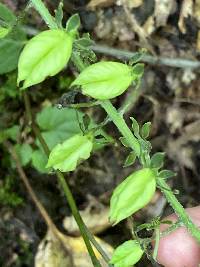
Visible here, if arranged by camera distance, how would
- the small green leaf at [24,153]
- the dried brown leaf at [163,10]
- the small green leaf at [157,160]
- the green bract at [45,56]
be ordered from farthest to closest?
the dried brown leaf at [163,10]
the small green leaf at [24,153]
the small green leaf at [157,160]
the green bract at [45,56]

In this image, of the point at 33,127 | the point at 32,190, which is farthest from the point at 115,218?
the point at 32,190

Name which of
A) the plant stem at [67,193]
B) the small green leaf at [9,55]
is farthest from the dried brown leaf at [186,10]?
the small green leaf at [9,55]

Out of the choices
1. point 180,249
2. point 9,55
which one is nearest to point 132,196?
point 180,249

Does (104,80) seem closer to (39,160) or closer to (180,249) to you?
(180,249)

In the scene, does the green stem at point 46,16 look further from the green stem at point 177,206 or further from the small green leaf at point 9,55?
the small green leaf at point 9,55

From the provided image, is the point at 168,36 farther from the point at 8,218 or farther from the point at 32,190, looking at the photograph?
the point at 8,218

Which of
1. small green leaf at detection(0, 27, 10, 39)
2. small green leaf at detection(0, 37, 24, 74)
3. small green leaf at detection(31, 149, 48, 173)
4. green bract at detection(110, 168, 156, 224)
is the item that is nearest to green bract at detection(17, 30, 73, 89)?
small green leaf at detection(0, 27, 10, 39)
